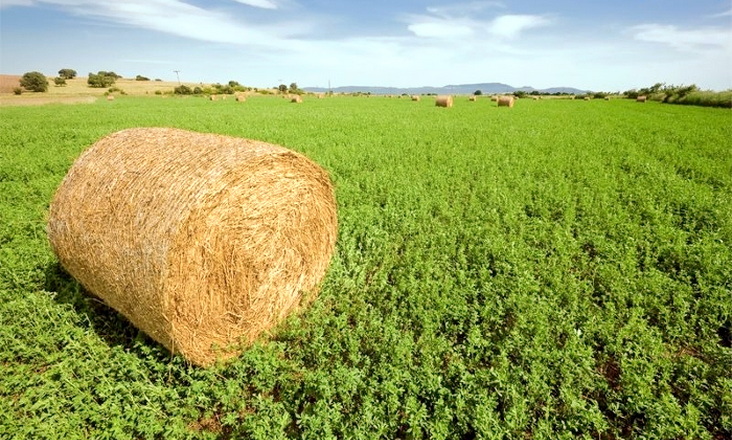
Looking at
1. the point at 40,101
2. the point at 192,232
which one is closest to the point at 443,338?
the point at 192,232

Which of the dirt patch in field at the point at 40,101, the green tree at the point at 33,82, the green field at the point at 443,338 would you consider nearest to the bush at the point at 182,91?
the green tree at the point at 33,82

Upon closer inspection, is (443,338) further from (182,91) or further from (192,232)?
(182,91)

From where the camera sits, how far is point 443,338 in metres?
4.14

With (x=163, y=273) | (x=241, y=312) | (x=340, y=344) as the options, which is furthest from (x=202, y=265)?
(x=340, y=344)

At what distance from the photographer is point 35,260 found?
5.72 meters

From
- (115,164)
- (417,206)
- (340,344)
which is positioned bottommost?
(340,344)

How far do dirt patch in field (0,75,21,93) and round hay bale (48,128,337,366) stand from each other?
72483 mm

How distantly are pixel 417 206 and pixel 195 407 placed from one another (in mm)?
5377

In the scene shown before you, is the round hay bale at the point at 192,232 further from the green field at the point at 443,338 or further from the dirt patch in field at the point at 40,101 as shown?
the dirt patch in field at the point at 40,101

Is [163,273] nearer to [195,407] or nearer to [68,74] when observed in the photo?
[195,407]

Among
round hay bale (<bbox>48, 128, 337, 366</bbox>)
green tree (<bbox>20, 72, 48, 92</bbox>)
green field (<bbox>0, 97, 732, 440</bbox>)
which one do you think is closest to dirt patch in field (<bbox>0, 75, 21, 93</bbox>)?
green tree (<bbox>20, 72, 48, 92</bbox>)

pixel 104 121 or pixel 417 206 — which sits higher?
pixel 104 121

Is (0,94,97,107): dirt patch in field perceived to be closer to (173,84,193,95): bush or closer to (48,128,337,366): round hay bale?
(173,84,193,95): bush

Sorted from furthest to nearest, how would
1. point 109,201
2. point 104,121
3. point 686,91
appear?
point 686,91, point 104,121, point 109,201
